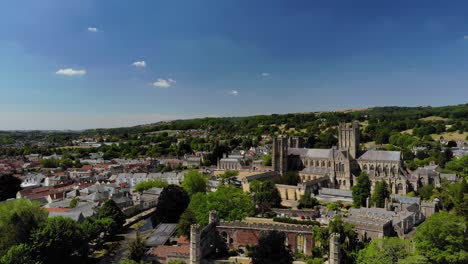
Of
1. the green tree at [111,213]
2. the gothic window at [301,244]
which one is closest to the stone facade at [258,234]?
the gothic window at [301,244]

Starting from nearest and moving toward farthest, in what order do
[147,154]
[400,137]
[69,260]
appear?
[69,260] → [400,137] → [147,154]

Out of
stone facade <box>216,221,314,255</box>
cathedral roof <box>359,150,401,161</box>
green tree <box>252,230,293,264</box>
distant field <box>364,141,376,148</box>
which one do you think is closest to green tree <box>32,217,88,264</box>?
stone facade <box>216,221,314,255</box>

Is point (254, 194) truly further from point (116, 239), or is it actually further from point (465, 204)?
point (465, 204)

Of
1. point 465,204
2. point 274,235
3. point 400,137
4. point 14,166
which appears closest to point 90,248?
point 274,235

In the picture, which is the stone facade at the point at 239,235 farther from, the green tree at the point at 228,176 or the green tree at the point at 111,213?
the green tree at the point at 228,176

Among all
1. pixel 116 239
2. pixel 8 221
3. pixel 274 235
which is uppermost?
pixel 8 221

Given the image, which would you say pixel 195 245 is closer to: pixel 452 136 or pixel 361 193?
pixel 361 193
